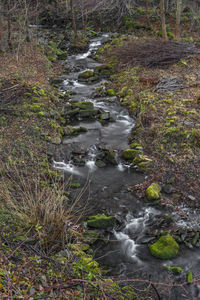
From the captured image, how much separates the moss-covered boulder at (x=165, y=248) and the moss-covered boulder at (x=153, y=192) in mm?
1163

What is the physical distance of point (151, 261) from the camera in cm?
490

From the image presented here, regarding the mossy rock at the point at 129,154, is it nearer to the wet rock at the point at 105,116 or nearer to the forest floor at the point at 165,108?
the forest floor at the point at 165,108

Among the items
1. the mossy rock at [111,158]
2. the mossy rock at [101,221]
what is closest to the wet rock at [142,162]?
the mossy rock at [111,158]

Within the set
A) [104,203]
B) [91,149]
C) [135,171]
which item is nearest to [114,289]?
[104,203]

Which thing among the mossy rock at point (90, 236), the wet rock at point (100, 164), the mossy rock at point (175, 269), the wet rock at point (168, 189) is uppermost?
the wet rock at point (100, 164)

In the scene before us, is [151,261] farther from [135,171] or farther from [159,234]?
[135,171]

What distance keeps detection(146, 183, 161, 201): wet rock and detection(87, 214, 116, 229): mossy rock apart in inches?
44.7

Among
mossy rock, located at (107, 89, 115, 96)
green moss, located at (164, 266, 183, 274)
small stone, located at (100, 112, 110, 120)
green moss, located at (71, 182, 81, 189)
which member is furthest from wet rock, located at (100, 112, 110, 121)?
green moss, located at (164, 266, 183, 274)

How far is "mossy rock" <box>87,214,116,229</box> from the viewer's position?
5395mm

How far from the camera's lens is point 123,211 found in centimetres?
595

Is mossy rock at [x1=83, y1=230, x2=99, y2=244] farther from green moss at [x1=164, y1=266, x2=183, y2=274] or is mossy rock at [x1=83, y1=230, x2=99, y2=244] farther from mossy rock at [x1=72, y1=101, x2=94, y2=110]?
mossy rock at [x1=72, y1=101, x2=94, y2=110]

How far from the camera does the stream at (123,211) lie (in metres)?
4.68

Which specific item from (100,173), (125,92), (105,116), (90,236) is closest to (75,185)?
(100,173)

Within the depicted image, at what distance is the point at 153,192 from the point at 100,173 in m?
1.60
